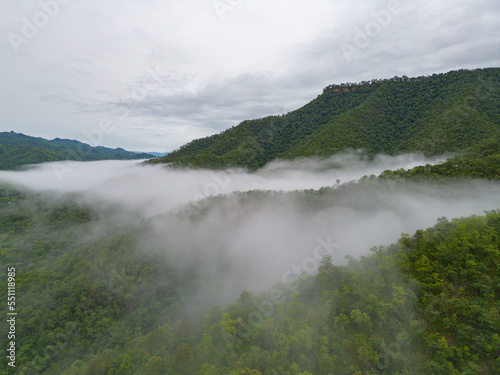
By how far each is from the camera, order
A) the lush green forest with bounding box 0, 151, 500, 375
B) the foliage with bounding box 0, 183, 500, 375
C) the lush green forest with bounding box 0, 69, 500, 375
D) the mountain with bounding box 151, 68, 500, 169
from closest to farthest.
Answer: the foliage with bounding box 0, 183, 500, 375, the lush green forest with bounding box 0, 151, 500, 375, the lush green forest with bounding box 0, 69, 500, 375, the mountain with bounding box 151, 68, 500, 169

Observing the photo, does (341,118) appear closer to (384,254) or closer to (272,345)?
(384,254)

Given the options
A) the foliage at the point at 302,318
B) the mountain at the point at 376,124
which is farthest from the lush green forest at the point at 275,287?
the mountain at the point at 376,124

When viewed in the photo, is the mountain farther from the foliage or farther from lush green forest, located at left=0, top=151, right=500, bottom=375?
the foliage

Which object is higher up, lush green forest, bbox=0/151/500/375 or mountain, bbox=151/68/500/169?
mountain, bbox=151/68/500/169

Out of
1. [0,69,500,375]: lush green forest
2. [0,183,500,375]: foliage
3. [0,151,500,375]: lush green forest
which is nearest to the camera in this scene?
[0,183,500,375]: foliage

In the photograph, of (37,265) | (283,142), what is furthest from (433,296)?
(283,142)

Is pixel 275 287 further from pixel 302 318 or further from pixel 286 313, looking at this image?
pixel 302 318

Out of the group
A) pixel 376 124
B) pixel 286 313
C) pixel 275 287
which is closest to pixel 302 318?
pixel 286 313

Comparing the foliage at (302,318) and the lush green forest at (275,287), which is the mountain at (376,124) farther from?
the foliage at (302,318)

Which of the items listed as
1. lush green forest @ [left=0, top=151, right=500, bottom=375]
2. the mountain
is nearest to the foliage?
lush green forest @ [left=0, top=151, right=500, bottom=375]
